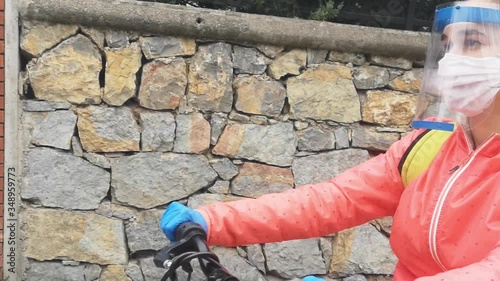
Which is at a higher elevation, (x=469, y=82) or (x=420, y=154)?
(x=469, y=82)

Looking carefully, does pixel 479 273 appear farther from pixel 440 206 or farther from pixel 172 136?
pixel 172 136

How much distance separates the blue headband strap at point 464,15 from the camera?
1565 mm

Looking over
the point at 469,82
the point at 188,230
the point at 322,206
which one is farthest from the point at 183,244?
the point at 469,82

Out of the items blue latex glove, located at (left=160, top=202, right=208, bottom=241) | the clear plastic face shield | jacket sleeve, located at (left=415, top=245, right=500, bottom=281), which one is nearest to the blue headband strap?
the clear plastic face shield

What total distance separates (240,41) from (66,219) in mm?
1389

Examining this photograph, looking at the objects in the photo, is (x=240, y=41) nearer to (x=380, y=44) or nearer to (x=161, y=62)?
(x=161, y=62)

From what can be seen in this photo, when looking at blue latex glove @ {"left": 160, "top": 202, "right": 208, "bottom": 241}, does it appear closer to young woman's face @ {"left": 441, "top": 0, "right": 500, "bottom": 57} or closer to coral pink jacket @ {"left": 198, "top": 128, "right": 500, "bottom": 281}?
coral pink jacket @ {"left": 198, "top": 128, "right": 500, "bottom": 281}

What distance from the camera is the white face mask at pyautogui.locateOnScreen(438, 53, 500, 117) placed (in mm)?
1598

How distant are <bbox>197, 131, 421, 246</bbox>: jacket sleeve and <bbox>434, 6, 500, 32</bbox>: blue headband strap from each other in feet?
1.18

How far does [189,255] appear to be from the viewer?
4.93 feet

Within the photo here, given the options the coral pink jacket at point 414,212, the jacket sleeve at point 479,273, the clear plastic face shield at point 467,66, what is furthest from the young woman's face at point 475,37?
the jacket sleeve at point 479,273

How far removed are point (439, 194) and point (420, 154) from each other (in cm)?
19

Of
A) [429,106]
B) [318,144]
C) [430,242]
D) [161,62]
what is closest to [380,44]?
[318,144]

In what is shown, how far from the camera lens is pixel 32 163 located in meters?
3.18
